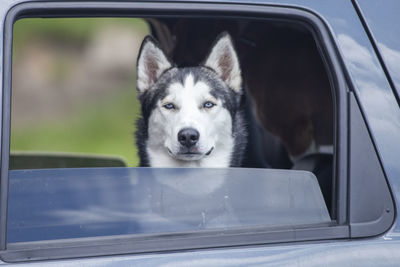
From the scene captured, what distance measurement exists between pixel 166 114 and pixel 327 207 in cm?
94

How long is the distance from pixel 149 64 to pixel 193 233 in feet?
3.50

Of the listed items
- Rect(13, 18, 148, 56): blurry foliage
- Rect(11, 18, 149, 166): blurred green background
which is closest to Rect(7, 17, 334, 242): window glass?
Rect(11, 18, 149, 166): blurred green background

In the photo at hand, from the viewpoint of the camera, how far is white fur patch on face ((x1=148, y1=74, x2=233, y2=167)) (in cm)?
253

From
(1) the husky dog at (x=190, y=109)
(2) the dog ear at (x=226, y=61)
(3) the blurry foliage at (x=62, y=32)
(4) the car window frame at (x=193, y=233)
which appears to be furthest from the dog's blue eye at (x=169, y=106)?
(3) the blurry foliage at (x=62, y=32)

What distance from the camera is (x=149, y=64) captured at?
2.65 meters

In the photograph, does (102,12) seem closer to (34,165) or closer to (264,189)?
(264,189)

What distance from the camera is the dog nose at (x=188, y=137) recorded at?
8.14 ft

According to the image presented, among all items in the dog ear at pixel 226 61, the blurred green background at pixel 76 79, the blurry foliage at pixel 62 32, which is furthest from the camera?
the blurry foliage at pixel 62 32

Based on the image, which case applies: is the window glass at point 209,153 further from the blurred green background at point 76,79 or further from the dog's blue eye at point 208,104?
the blurred green background at point 76,79

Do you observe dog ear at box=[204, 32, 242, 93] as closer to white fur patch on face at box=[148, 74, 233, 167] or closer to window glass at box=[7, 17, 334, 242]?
window glass at box=[7, 17, 334, 242]

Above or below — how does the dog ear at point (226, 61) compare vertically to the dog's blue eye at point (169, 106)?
above

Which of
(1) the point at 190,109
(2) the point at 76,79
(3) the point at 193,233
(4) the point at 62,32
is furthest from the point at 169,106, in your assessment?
(4) the point at 62,32

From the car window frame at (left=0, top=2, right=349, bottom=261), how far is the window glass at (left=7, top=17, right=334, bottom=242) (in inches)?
1.9

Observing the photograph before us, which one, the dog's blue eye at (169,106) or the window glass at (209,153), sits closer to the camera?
the window glass at (209,153)
